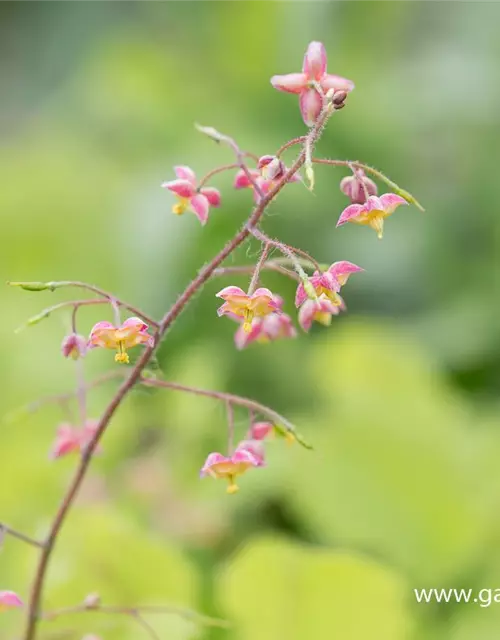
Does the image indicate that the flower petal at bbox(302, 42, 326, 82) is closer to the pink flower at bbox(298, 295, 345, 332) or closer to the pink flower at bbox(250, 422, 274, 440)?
the pink flower at bbox(298, 295, 345, 332)

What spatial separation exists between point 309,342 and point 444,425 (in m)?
0.51

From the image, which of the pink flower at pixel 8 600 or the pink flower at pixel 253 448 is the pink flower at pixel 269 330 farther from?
the pink flower at pixel 8 600

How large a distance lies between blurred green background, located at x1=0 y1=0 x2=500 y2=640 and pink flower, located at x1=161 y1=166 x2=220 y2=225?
159 mm

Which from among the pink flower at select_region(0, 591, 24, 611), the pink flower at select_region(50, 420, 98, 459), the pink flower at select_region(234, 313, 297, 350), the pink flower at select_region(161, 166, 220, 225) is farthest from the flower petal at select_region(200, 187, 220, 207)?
the pink flower at select_region(0, 591, 24, 611)

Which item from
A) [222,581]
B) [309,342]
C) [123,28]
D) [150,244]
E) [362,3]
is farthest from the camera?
[123,28]

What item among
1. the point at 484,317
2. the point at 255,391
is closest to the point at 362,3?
the point at 484,317

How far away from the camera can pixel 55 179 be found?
2.49 m

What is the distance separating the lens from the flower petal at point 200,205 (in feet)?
2.32

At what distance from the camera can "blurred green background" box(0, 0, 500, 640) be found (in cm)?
113

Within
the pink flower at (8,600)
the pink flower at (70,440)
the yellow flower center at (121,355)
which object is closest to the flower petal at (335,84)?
the yellow flower center at (121,355)

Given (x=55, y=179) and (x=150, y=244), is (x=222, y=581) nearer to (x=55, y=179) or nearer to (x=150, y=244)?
(x=150, y=244)

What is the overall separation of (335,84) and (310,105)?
0.02 metres

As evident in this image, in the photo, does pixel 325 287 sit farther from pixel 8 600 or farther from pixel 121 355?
pixel 8 600

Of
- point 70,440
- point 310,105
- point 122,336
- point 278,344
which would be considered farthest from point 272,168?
point 278,344
